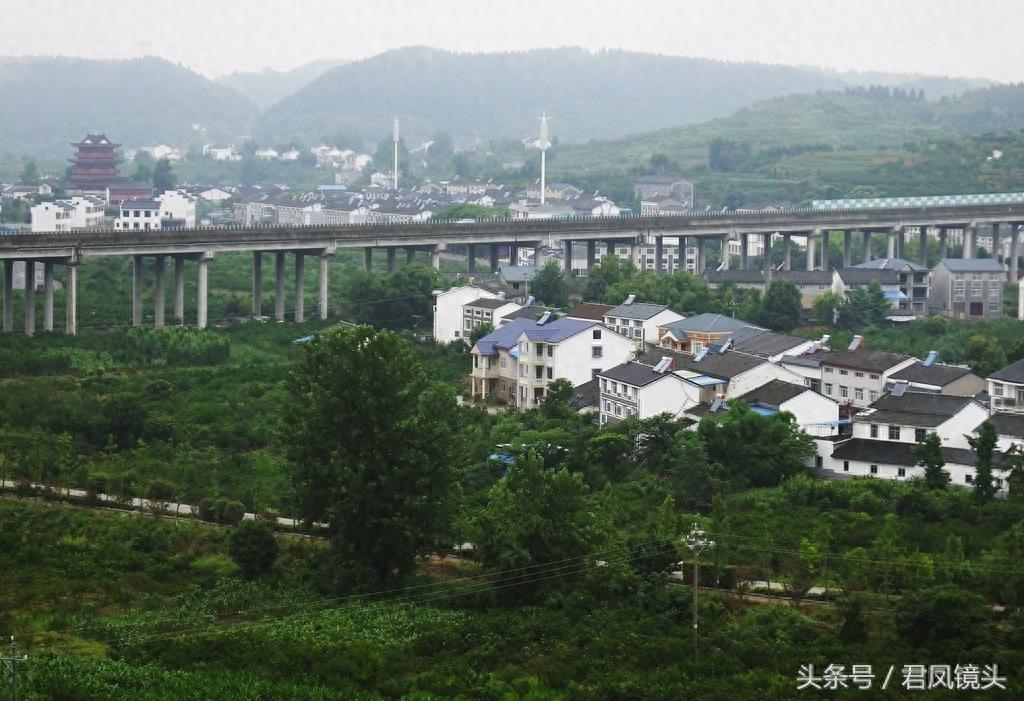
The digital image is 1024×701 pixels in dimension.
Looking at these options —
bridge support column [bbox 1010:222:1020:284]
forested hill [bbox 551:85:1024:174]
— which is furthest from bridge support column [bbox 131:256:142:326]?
forested hill [bbox 551:85:1024:174]

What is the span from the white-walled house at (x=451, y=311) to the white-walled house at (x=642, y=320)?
4.56 metres

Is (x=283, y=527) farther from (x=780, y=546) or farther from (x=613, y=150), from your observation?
(x=613, y=150)

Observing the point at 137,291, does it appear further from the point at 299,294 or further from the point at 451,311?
the point at 451,311

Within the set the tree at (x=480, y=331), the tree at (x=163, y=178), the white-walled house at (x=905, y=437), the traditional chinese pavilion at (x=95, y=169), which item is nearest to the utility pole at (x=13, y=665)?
the white-walled house at (x=905, y=437)

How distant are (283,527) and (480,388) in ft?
39.3

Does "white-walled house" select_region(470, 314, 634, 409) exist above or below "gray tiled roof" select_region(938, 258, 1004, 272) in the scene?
below

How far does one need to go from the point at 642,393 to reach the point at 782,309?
1498cm

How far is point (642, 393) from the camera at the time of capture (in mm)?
32688

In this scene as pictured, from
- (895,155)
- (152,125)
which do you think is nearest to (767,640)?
(895,155)

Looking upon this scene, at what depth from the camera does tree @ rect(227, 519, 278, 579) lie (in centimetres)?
2434

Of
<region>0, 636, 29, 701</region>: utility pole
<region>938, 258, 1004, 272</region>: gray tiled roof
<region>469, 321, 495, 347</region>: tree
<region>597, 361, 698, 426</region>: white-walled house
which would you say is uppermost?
<region>938, 258, 1004, 272</region>: gray tiled roof

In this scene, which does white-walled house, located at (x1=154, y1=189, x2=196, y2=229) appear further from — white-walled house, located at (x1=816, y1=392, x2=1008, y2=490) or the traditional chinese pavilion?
white-walled house, located at (x1=816, y1=392, x2=1008, y2=490)

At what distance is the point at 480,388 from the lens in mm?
38844

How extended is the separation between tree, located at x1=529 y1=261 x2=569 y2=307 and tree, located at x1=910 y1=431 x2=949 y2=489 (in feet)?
69.3
